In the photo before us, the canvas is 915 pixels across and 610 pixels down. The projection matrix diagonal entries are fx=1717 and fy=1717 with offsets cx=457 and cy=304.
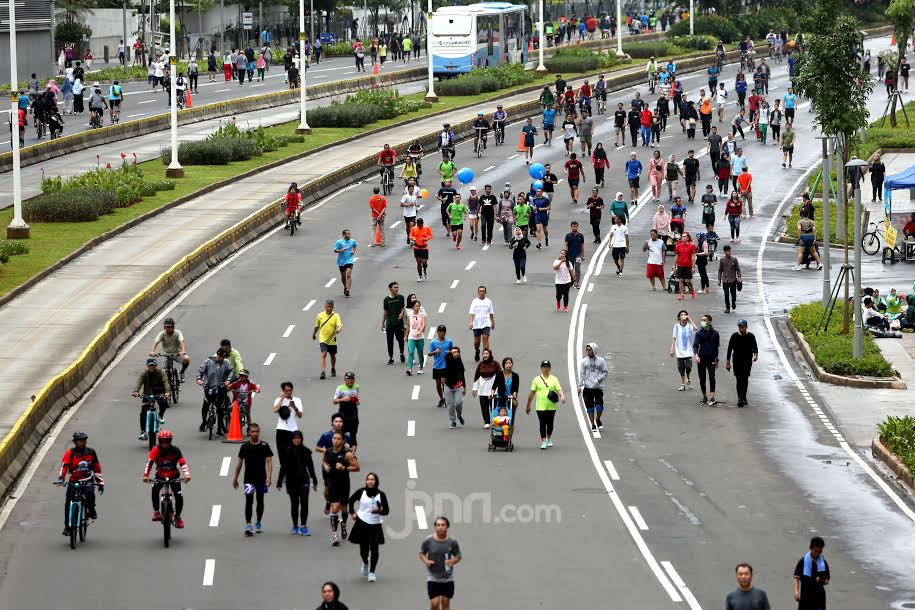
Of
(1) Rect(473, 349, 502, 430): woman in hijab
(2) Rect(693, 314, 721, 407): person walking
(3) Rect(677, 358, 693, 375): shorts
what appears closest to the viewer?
(1) Rect(473, 349, 502, 430): woman in hijab

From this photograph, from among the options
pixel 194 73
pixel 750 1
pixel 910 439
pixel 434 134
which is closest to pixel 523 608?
pixel 910 439

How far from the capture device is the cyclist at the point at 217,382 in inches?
1020

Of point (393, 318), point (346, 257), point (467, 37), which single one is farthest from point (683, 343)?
point (467, 37)

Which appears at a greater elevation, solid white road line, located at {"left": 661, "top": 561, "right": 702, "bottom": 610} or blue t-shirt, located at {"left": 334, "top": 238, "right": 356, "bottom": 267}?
blue t-shirt, located at {"left": 334, "top": 238, "right": 356, "bottom": 267}

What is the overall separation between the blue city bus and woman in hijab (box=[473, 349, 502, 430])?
2209 inches

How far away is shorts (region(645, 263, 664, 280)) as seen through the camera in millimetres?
38375

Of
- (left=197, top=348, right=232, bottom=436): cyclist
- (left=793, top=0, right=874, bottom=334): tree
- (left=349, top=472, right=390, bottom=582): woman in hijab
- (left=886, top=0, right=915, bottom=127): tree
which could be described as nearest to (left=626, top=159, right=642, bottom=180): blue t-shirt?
(left=793, top=0, right=874, bottom=334): tree

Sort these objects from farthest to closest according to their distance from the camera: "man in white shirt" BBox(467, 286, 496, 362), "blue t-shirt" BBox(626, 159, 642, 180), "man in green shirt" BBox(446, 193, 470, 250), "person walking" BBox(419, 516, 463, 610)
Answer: "blue t-shirt" BBox(626, 159, 642, 180) → "man in green shirt" BBox(446, 193, 470, 250) → "man in white shirt" BBox(467, 286, 496, 362) → "person walking" BBox(419, 516, 463, 610)

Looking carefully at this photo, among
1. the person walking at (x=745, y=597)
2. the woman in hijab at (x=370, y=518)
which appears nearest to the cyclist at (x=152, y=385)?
the woman in hijab at (x=370, y=518)

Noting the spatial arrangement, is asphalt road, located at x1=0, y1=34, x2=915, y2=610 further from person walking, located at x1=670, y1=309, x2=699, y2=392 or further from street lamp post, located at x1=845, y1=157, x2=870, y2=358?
street lamp post, located at x1=845, y1=157, x2=870, y2=358

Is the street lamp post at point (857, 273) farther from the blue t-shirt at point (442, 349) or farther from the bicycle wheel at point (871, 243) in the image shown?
the bicycle wheel at point (871, 243)

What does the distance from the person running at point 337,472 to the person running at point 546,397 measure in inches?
207

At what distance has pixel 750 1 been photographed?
4838 inches

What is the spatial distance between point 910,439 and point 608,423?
4.93 metres
